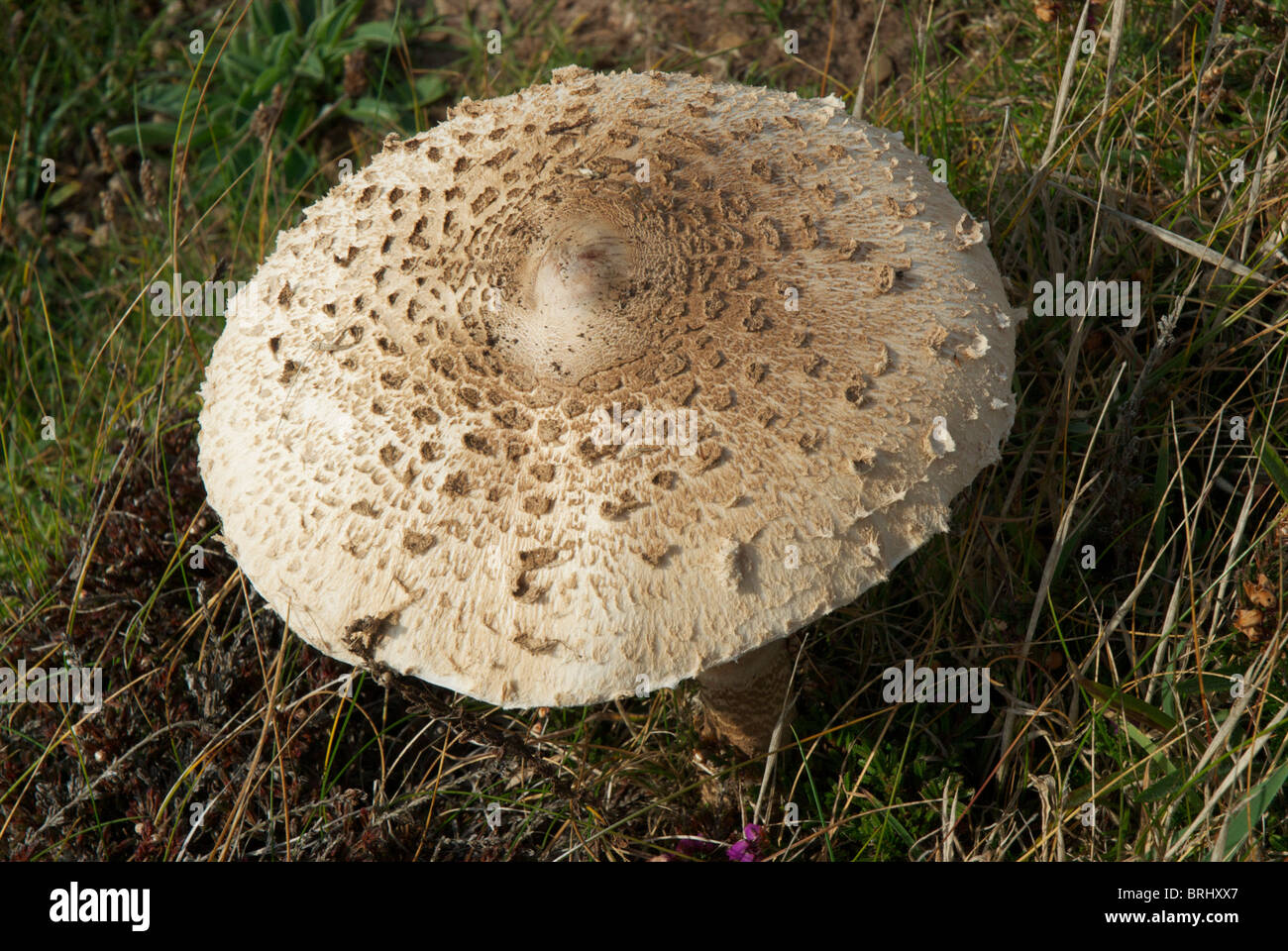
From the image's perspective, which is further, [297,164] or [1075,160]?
[297,164]

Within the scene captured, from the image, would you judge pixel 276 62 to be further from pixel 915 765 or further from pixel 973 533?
pixel 915 765

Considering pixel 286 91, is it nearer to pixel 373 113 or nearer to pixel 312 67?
pixel 312 67

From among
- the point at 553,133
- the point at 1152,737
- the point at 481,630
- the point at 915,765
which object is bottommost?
the point at 915,765

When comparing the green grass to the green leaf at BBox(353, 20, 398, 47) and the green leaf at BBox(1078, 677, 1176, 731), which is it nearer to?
the green leaf at BBox(1078, 677, 1176, 731)

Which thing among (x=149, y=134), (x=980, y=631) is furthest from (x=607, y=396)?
(x=149, y=134)

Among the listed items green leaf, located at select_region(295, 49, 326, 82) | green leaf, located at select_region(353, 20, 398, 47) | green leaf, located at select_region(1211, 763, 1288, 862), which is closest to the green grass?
green leaf, located at select_region(1211, 763, 1288, 862)

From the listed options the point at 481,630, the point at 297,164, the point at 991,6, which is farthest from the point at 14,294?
the point at 991,6

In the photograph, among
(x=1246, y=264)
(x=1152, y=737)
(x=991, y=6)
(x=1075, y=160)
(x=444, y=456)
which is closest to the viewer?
(x=444, y=456)

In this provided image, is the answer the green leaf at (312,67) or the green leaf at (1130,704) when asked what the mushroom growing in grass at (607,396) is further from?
the green leaf at (312,67)
